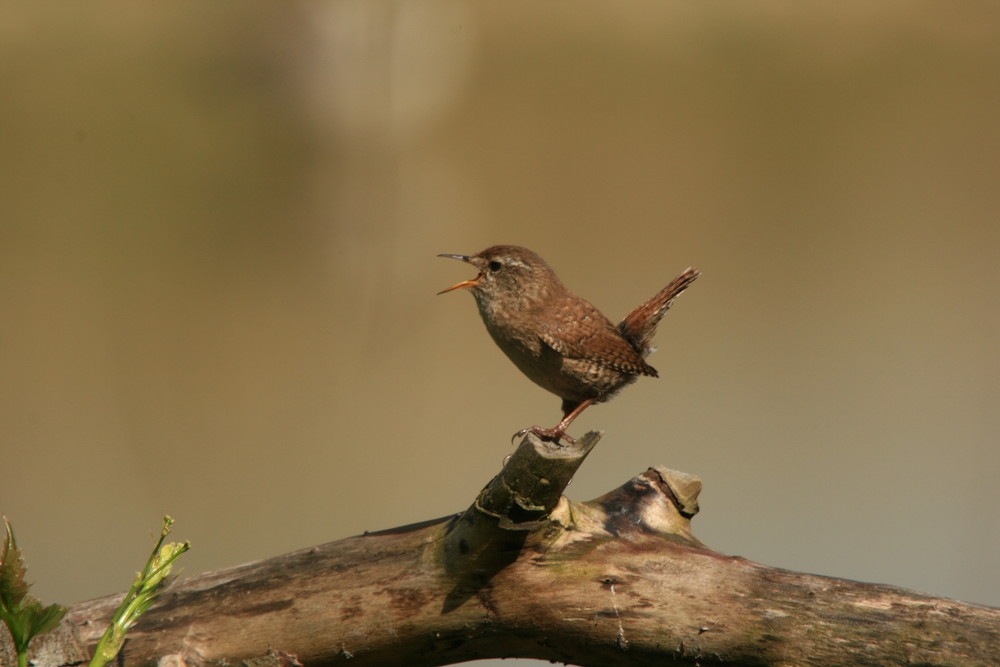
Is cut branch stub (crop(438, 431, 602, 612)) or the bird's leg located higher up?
the bird's leg

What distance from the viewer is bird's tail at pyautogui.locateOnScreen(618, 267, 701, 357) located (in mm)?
2430

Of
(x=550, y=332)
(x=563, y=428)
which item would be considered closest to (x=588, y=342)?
(x=550, y=332)

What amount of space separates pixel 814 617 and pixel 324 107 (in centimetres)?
380

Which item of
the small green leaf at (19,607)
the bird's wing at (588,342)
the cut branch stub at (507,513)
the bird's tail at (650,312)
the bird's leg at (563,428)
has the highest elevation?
the bird's tail at (650,312)

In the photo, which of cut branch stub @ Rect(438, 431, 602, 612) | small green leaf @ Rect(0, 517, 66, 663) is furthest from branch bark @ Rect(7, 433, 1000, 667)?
small green leaf @ Rect(0, 517, 66, 663)

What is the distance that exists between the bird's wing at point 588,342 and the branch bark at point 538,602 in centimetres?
58

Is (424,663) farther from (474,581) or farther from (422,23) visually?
(422,23)

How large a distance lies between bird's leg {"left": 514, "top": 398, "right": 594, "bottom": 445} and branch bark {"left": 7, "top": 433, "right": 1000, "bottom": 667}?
285 mm

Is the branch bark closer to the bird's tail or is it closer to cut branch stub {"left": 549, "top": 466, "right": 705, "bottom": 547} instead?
cut branch stub {"left": 549, "top": 466, "right": 705, "bottom": 547}

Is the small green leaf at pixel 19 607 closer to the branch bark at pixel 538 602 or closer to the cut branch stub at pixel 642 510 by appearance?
the branch bark at pixel 538 602

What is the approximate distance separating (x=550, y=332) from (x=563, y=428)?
0.24 metres

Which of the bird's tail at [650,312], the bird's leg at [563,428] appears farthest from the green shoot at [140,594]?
the bird's tail at [650,312]

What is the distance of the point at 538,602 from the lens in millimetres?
1380

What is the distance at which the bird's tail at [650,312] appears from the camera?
2430mm
